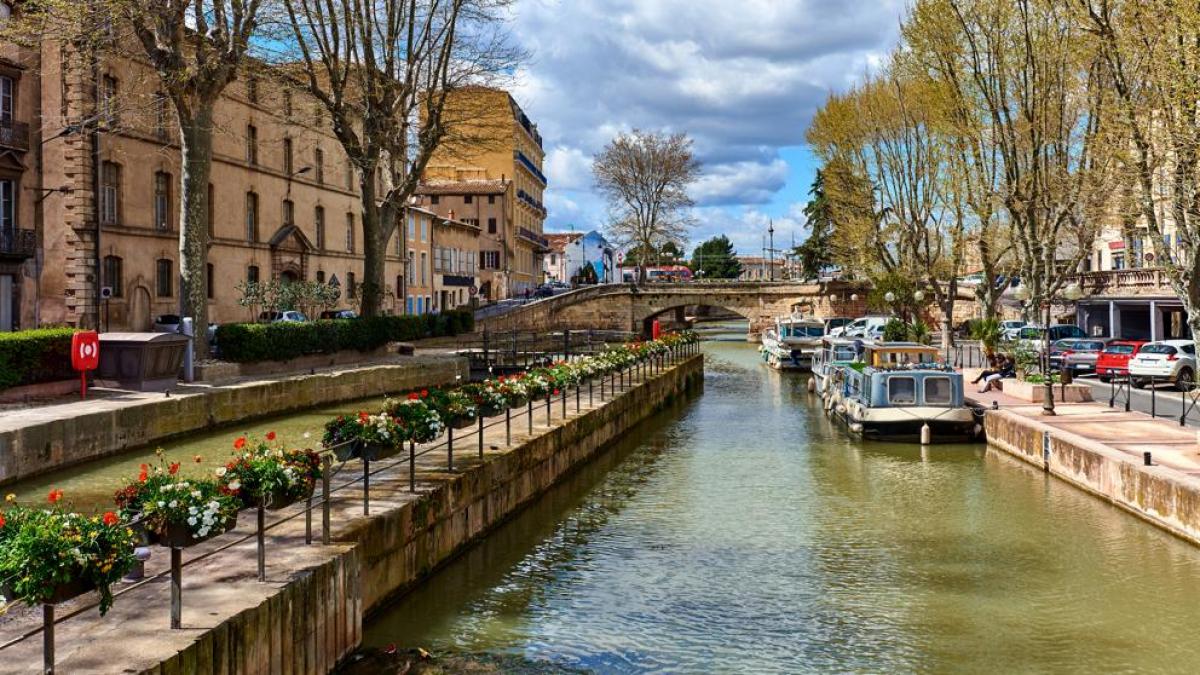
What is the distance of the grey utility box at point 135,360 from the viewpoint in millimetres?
24500

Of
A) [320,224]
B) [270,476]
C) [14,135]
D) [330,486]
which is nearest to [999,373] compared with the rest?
[330,486]

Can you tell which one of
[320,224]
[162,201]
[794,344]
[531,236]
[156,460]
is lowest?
[156,460]

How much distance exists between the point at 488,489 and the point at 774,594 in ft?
Answer: 16.0

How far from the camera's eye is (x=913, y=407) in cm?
2725

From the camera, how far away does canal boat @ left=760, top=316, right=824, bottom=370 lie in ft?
180

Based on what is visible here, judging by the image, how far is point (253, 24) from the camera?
92.9 feet

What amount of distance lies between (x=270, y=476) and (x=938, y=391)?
854 inches

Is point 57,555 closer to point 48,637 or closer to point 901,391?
point 48,637

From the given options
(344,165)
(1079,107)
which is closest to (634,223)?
(344,165)

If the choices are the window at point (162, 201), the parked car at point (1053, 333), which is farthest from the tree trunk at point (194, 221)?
the parked car at point (1053, 333)

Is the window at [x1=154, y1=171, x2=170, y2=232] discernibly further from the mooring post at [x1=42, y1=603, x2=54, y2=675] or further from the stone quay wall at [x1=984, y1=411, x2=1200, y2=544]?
the mooring post at [x1=42, y1=603, x2=54, y2=675]

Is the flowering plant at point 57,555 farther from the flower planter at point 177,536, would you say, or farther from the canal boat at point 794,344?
the canal boat at point 794,344

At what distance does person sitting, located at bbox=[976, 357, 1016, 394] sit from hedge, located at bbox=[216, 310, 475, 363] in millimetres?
20837

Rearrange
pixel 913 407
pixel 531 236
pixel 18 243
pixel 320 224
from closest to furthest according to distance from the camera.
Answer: pixel 913 407, pixel 18 243, pixel 320 224, pixel 531 236
